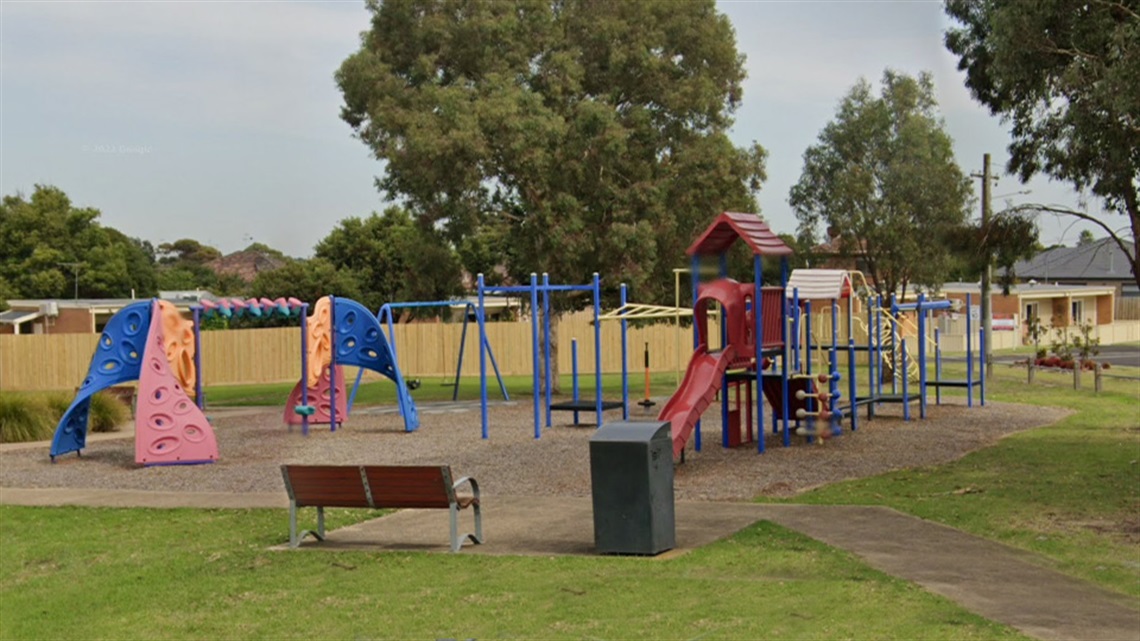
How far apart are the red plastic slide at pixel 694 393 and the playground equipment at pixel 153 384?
691 cm

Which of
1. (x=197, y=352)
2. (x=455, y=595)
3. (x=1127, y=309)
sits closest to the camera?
(x=455, y=595)

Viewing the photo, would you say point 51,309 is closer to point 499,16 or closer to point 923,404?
point 499,16

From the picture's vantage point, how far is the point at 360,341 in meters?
24.8

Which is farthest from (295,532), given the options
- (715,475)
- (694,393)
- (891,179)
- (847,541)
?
(891,179)

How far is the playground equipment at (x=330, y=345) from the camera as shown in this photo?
2402cm

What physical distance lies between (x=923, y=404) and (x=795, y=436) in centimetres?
420

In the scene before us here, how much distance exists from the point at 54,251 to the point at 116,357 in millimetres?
46343

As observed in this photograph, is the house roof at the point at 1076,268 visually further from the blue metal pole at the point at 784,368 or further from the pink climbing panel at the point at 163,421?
the pink climbing panel at the point at 163,421

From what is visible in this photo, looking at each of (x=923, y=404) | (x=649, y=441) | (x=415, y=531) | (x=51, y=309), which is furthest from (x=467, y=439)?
(x=51, y=309)

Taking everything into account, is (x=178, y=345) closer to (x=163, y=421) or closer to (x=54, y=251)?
(x=163, y=421)

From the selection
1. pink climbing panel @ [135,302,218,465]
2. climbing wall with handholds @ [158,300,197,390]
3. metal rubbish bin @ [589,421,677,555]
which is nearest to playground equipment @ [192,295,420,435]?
climbing wall with handholds @ [158,300,197,390]

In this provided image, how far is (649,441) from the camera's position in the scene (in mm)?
11047

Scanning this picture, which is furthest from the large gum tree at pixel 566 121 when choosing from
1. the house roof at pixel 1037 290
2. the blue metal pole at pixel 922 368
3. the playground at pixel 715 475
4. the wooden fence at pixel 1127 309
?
the wooden fence at pixel 1127 309

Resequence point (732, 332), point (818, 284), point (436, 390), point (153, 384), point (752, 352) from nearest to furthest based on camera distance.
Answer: point (732, 332)
point (752, 352)
point (153, 384)
point (818, 284)
point (436, 390)
